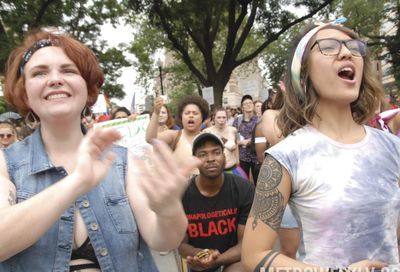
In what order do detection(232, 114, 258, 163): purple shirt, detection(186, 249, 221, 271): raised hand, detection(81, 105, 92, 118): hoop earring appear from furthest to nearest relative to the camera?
detection(232, 114, 258, 163): purple shirt, detection(186, 249, 221, 271): raised hand, detection(81, 105, 92, 118): hoop earring

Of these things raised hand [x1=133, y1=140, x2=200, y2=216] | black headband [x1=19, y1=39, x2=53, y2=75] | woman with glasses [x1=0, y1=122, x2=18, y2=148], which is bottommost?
raised hand [x1=133, y1=140, x2=200, y2=216]

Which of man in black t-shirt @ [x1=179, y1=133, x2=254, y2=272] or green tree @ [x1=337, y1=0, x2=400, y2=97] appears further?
green tree @ [x1=337, y1=0, x2=400, y2=97]

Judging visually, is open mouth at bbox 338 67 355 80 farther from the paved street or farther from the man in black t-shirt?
the paved street

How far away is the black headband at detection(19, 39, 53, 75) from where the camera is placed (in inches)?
66.0

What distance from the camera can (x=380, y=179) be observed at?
177 cm

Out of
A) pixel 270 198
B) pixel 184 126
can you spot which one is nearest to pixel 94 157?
pixel 270 198

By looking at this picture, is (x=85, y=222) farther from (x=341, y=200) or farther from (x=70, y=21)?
(x=70, y=21)

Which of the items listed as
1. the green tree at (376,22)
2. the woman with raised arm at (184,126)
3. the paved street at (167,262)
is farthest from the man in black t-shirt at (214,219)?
the green tree at (376,22)

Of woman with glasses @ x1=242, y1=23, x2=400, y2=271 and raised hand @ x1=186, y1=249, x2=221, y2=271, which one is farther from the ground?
woman with glasses @ x1=242, y1=23, x2=400, y2=271

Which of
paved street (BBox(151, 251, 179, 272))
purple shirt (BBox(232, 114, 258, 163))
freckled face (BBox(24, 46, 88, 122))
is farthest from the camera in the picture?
purple shirt (BBox(232, 114, 258, 163))

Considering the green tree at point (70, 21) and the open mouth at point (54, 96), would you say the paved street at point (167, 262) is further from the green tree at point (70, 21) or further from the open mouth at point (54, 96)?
the green tree at point (70, 21)

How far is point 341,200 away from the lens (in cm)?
168

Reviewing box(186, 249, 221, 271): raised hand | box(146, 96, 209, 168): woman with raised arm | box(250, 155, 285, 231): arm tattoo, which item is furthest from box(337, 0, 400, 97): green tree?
box(250, 155, 285, 231): arm tattoo

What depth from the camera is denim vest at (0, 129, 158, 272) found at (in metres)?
1.50
